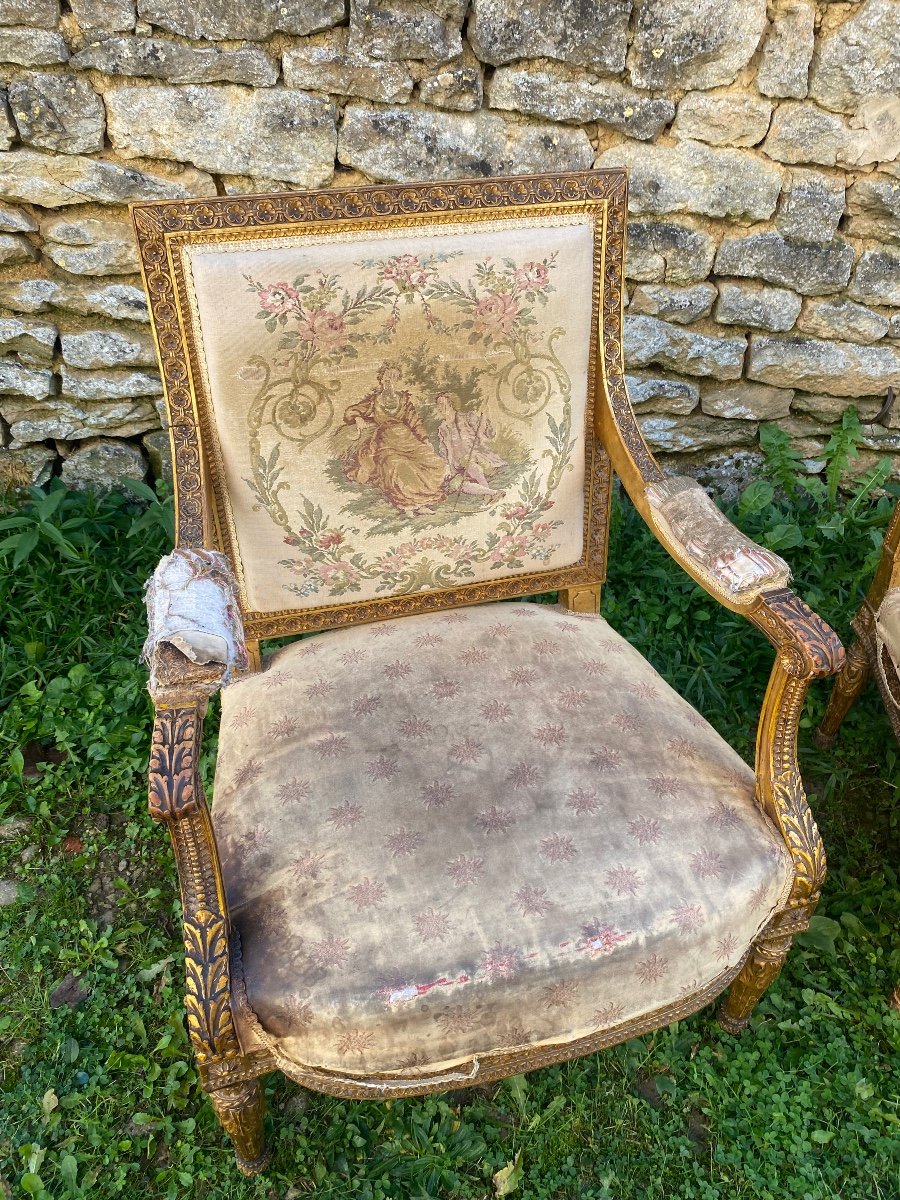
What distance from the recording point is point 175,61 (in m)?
1.75

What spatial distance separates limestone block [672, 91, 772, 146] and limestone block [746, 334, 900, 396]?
54 centimetres

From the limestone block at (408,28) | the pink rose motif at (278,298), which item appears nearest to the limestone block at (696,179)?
the limestone block at (408,28)

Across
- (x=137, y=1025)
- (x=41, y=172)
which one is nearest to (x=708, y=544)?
(x=137, y=1025)

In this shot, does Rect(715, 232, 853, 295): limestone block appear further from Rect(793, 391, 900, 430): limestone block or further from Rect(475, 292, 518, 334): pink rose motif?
Rect(475, 292, 518, 334): pink rose motif

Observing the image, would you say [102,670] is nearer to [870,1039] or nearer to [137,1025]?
[137,1025]

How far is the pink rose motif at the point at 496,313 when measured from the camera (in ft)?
4.38

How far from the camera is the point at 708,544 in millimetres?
A: 1268

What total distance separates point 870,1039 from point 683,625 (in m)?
1.04

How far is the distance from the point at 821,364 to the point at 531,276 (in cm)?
138

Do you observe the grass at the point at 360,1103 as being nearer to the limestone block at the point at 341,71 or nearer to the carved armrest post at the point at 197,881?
the carved armrest post at the point at 197,881

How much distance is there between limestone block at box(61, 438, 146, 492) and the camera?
2367mm

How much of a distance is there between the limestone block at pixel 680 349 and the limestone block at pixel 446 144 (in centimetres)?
47

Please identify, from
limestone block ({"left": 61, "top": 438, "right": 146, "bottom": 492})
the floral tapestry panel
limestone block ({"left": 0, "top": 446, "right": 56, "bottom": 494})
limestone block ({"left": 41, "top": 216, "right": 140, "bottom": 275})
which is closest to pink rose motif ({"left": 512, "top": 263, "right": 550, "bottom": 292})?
the floral tapestry panel

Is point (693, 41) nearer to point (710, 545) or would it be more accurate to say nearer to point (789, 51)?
point (789, 51)
